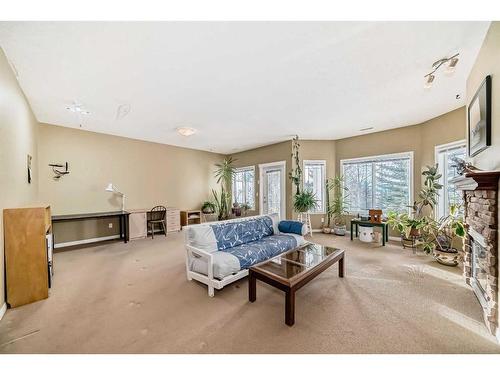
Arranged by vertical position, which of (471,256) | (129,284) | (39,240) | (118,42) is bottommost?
(129,284)

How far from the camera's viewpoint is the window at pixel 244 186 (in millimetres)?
6664

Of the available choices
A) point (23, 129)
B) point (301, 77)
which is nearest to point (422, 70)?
point (301, 77)

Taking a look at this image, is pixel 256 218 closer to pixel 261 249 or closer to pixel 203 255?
pixel 261 249

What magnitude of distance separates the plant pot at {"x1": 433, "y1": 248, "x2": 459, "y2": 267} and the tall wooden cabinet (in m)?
5.56

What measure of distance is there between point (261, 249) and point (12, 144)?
11.1ft

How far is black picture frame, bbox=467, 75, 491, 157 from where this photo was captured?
6.23ft

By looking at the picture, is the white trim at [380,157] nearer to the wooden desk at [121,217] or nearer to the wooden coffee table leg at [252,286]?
the wooden coffee table leg at [252,286]

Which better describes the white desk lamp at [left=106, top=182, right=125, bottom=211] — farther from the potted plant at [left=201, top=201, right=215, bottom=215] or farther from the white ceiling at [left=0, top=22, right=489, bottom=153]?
the potted plant at [left=201, top=201, right=215, bottom=215]

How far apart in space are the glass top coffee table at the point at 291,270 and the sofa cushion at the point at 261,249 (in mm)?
Result: 330

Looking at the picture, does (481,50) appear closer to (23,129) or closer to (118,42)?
(118,42)

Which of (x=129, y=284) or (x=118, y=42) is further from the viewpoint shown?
(x=129, y=284)

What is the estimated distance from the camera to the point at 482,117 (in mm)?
2006

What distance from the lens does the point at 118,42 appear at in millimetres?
1832

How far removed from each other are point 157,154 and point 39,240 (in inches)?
156
